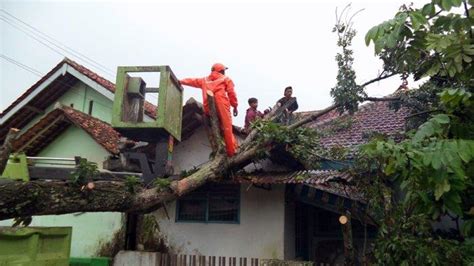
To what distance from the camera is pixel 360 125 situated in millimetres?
11414

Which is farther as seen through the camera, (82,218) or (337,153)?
(82,218)

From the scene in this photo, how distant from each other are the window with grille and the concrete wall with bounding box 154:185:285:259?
5.3 inches

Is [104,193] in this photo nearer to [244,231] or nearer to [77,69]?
[244,231]

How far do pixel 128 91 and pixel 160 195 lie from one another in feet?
6.61

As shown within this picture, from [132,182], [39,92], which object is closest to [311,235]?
[132,182]

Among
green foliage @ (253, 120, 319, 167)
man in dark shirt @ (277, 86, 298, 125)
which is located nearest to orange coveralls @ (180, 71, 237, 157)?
green foliage @ (253, 120, 319, 167)

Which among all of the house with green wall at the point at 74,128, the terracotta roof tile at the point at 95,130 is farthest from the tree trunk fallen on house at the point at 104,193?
the terracotta roof tile at the point at 95,130

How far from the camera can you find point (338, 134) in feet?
36.6

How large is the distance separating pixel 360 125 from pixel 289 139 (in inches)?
174

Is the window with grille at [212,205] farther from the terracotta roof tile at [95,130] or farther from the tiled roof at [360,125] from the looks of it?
the tiled roof at [360,125]

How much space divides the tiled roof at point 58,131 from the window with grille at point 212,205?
2.29 metres

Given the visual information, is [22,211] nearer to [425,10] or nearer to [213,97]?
[213,97]

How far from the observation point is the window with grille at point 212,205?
929 centimetres

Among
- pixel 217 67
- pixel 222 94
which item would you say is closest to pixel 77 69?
pixel 217 67
